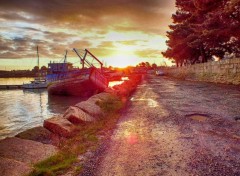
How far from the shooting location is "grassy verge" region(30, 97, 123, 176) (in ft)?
15.1

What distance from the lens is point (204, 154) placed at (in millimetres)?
4953

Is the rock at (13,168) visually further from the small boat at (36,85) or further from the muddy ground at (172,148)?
the small boat at (36,85)

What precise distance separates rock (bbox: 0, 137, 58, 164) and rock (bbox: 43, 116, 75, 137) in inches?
50.9

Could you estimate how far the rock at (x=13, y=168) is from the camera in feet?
13.7

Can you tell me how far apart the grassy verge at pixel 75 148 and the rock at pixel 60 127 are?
0.21m

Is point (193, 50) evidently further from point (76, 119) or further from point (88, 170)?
point (88, 170)

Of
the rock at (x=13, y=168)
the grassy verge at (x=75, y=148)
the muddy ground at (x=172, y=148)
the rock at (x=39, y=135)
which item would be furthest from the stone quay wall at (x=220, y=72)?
the rock at (x=13, y=168)

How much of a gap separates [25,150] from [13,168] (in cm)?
104

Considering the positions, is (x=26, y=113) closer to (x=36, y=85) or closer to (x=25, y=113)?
(x=25, y=113)

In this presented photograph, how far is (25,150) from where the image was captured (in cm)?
534

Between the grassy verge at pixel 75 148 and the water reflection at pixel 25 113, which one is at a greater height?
the grassy verge at pixel 75 148

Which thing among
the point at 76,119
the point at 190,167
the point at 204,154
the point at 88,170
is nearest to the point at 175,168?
the point at 190,167

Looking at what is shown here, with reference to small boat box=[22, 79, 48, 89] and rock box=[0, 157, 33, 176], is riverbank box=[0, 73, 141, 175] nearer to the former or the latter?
rock box=[0, 157, 33, 176]

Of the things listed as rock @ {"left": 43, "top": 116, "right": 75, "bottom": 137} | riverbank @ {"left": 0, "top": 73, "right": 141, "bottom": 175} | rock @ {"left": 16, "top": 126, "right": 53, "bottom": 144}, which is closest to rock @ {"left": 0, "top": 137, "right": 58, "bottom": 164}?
riverbank @ {"left": 0, "top": 73, "right": 141, "bottom": 175}
